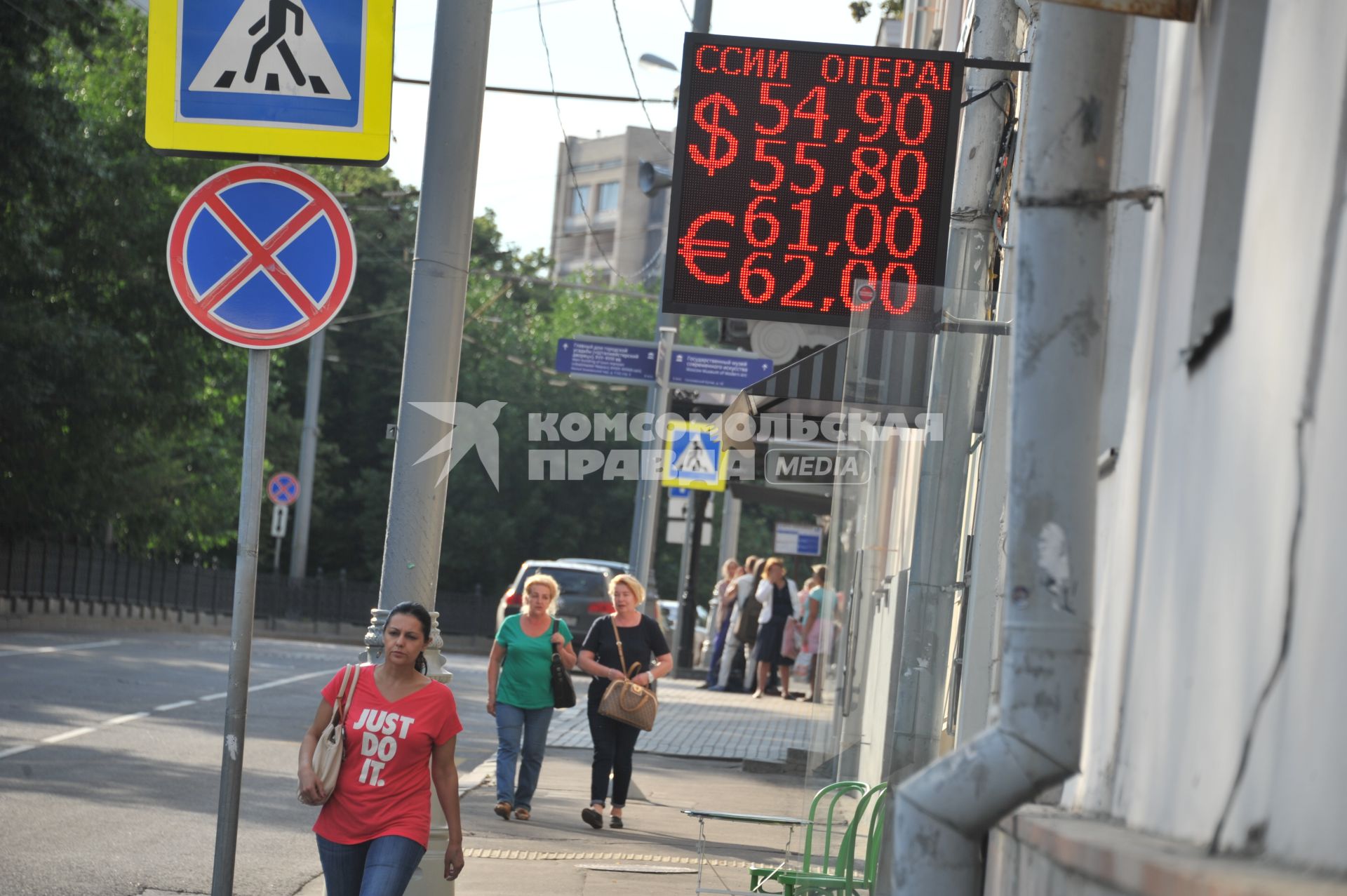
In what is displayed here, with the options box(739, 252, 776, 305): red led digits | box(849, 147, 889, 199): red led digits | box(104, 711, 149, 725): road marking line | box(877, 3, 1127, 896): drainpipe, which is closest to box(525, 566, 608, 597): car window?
box(104, 711, 149, 725): road marking line

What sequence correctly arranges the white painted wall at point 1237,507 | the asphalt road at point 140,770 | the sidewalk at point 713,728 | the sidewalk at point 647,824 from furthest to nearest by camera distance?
the sidewalk at point 713,728, the sidewalk at point 647,824, the asphalt road at point 140,770, the white painted wall at point 1237,507

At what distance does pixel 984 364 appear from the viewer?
6734mm

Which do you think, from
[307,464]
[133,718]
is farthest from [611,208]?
[133,718]

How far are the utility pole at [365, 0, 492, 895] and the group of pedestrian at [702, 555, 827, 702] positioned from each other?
47.3 ft

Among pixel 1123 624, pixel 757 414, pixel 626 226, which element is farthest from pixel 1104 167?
pixel 626 226

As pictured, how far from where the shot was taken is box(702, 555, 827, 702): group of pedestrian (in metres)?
24.5

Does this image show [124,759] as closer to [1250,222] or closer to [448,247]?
[448,247]

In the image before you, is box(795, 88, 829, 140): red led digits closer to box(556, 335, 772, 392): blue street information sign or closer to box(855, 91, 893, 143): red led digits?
box(855, 91, 893, 143): red led digits

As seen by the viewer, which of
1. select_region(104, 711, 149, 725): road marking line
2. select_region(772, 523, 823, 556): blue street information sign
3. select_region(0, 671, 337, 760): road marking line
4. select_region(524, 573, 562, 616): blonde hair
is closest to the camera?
select_region(524, 573, 562, 616): blonde hair

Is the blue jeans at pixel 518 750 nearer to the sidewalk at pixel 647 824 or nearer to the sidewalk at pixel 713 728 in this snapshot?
the sidewalk at pixel 647 824

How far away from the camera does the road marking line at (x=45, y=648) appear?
2036 cm

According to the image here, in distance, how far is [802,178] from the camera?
23.8 ft

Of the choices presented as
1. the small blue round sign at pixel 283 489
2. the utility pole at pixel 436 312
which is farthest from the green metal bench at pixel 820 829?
the small blue round sign at pixel 283 489

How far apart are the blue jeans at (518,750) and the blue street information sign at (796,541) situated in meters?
20.0
